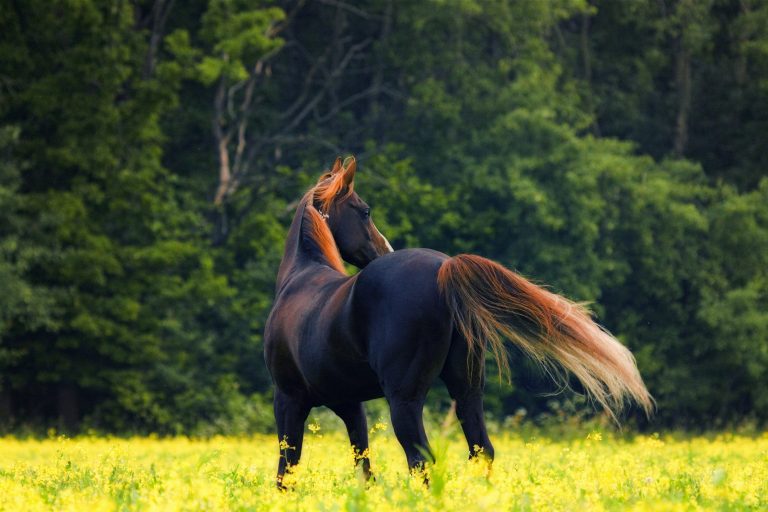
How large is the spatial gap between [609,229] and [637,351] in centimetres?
352

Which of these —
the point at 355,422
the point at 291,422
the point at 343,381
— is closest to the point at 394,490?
the point at 343,381

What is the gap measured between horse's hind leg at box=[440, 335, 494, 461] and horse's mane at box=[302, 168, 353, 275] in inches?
63.4

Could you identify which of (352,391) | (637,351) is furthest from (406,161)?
(352,391)

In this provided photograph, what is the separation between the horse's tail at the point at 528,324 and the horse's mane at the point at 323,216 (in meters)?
1.85

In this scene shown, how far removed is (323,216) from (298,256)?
0.36 m

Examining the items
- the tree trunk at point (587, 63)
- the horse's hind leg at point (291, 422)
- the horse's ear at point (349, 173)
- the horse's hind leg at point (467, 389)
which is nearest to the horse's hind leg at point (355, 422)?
the horse's hind leg at point (291, 422)

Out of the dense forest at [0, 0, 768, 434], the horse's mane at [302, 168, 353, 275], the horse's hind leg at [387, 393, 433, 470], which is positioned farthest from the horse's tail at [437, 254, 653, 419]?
the dense forest at [0, 0, 768, 434]

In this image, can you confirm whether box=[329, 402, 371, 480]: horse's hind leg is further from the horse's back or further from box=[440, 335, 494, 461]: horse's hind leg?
the horse's back

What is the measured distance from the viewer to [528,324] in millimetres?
7375

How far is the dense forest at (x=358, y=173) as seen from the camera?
97.8ft

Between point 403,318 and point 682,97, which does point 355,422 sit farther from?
point 682,97

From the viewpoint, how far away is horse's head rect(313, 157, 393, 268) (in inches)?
375

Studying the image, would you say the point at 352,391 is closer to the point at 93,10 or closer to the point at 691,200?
the point at 93,10

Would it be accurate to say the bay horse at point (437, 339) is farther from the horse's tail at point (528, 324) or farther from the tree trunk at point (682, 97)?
the tree trunk at point (682, 97)
